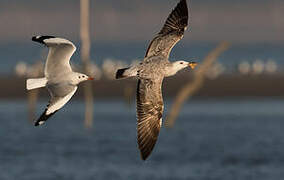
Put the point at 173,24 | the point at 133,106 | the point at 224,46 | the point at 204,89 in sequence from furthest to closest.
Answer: the point at 204,89 → the point at 133,106 → the point at 224,46 → the point at 173,24

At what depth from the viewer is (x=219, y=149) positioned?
4756 cm

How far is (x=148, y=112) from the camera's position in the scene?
14.8 metres

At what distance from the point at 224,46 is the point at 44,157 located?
70.1 feet

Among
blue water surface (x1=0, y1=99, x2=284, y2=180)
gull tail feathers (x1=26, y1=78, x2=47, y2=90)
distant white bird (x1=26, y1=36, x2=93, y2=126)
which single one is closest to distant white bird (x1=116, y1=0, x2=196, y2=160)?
distant white bird (x1=26, y1=36, x2=93, y2=126)

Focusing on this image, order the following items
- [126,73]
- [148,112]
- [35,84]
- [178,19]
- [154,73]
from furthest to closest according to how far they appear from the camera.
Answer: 1. [178,19]
2. [148,112]
3. [154,73]
4. [126,73]
5. [35,84]

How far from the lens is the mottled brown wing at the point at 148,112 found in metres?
14.0

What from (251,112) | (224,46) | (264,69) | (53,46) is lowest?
(264,69)

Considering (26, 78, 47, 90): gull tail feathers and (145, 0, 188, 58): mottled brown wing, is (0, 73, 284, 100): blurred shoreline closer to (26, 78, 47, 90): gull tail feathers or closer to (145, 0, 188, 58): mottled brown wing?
(145, 0, 188, 58): mottled brown wing

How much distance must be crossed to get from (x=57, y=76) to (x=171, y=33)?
293 cm

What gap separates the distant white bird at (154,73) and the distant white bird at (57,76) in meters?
0.80

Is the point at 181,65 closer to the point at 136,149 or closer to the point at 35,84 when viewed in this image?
the point at 35,84

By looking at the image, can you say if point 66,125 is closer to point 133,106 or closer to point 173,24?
point 133,106

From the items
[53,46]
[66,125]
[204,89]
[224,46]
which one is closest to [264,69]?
[204,89]

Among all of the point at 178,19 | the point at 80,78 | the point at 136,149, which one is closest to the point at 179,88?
the point at 136,149
